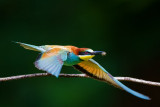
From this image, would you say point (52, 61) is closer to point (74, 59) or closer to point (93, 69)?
point (74, 59)

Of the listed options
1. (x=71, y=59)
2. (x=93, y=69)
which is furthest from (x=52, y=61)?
(x=93, y=69)

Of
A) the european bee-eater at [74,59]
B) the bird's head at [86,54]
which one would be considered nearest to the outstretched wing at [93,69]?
the european bee-eater at [74,59]

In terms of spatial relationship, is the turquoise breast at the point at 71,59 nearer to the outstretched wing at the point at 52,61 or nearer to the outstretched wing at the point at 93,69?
the outstretched wing at the point at 52,61

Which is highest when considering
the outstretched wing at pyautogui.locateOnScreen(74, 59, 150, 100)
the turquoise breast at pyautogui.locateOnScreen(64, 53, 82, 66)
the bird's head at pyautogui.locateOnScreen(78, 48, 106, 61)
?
the bird's head at pyautogui.locateOnScreen(78, 48, 106, 61)

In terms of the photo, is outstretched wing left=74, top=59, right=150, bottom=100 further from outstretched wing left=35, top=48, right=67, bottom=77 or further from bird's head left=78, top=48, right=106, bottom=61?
outstretched wing left=35, top=48, right=67, bottom=77

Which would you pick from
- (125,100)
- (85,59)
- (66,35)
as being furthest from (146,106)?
(85,59)

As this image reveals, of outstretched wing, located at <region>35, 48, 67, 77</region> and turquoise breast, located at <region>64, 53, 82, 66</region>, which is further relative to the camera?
turquoise breast, located at <region>64, 53, 82, 66</region>

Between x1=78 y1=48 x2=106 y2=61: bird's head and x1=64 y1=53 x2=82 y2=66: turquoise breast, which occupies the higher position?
x1=78 y1=48 x2=106 y2=61: bird's head

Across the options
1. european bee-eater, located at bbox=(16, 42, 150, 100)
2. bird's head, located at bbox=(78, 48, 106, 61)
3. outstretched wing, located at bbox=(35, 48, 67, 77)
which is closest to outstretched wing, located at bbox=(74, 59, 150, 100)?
european bee-eater, located at bbox=(16, 42, 150, 100)

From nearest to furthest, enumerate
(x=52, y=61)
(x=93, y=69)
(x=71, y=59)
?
(x=52, y=61)
(x=71, y=59)
(x=93, y=69)
